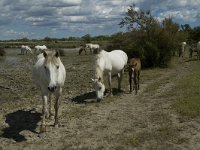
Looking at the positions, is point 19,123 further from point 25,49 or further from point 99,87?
point 25,49

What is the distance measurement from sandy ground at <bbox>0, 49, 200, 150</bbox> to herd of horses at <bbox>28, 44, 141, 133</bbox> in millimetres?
505

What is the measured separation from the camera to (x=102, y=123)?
1015cm

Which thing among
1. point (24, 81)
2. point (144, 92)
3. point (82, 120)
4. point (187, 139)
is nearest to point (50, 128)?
point (82, 120)

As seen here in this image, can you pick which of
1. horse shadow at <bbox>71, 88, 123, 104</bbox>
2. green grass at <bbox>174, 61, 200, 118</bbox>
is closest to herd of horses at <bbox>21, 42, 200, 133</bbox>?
horse shadow at <bbox>71, 88, 123, 104</bbox>

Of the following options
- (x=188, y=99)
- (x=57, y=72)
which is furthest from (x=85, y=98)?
(x=57, y=72)

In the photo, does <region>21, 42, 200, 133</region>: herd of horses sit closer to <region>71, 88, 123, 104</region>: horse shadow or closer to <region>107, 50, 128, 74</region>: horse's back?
<region>107, 50, 128, 74</region>: horse's back

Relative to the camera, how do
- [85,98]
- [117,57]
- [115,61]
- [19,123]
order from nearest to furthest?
1. [19,123]
2. [85,98]
3. [115,61]
4. [117,57]

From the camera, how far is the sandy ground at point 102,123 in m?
8.33

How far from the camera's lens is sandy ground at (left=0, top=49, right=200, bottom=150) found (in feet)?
27.3

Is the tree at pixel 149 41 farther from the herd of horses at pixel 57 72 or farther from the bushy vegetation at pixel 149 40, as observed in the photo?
the herd of horses at pixel 57 72

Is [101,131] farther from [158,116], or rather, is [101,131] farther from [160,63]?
[160,63]

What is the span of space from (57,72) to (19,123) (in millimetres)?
2654

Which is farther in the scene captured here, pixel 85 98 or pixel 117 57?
pixel 117 57

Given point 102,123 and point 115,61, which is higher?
point 115,61
